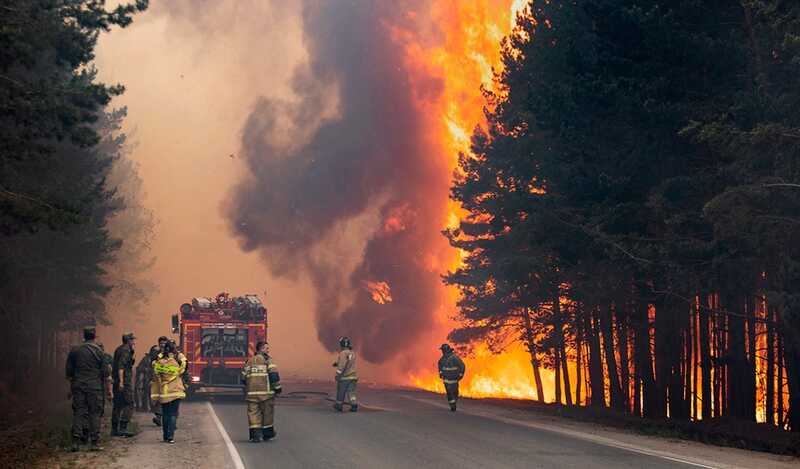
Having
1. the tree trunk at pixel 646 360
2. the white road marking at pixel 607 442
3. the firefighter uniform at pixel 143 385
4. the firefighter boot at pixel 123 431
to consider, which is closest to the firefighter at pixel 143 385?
the firefighter uniform at pixel 143 385

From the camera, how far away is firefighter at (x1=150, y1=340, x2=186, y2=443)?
18.0m

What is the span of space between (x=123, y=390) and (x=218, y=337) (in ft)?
38.3

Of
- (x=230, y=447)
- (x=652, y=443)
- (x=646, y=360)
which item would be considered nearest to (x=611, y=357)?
(x=646, y=360)

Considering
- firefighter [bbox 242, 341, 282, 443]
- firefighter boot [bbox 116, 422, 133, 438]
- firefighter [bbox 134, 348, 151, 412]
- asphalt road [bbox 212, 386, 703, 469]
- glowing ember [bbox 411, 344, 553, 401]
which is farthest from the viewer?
glowing ember [bbox 411, 344, 553, 401]

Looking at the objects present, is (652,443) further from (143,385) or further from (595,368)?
(595,368)

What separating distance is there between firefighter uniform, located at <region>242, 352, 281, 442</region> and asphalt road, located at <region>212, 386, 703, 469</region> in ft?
1.11

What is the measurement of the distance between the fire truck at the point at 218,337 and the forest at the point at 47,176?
468 cm

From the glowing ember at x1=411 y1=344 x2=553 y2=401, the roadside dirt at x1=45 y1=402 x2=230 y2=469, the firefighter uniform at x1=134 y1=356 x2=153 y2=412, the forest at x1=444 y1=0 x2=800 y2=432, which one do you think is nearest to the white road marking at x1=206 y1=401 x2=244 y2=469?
the roadside dirt at x1=45 y1=402 x2=230 y2=469

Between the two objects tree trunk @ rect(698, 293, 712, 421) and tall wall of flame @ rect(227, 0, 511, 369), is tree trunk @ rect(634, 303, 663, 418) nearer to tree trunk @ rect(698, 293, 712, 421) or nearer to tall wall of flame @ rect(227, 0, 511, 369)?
tree trunk @ rect(698, 293, 712, 421)

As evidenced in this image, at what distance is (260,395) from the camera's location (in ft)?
60.0

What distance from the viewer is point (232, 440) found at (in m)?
18.6

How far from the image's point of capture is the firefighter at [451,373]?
1062 inches

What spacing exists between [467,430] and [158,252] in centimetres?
8235

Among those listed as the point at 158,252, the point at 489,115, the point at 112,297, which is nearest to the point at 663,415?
the point at 489,115
